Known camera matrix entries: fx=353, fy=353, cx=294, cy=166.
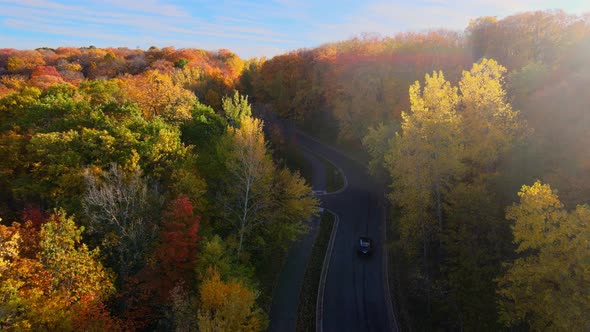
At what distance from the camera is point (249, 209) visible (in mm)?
29469

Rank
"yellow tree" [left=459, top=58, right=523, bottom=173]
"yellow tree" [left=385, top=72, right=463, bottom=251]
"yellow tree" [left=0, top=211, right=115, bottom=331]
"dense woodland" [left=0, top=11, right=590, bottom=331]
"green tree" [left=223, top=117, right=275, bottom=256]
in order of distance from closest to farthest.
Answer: "yellow tree" [left=0, top=211, right=115, bottom=331] < "dense woodland" [left=0, top=11, right=590, bottom=331] < "yellow tree" [left=385, top=72, right=463, bottom=251] < "yellow tree" [left=459, top=58, right=523, bottom=173] < "green tree" [left=223, top=117, right=275, bottom=256]

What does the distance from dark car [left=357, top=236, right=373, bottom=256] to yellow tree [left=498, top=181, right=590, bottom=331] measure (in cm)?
1645

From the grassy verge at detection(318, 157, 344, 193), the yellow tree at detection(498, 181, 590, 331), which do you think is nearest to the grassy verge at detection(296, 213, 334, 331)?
the grassy verge at detection(318, 157, 344, 193)

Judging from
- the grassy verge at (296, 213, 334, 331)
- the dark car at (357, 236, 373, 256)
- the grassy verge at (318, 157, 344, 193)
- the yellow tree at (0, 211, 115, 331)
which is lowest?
the grassy verge at (296, 213, 334, 331)

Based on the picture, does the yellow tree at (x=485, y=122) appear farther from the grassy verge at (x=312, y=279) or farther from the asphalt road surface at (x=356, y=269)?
the grassy verge at (x=312, y=279)

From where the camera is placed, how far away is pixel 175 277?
73.4 ft

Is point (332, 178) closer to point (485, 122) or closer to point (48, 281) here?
point (485, 122)

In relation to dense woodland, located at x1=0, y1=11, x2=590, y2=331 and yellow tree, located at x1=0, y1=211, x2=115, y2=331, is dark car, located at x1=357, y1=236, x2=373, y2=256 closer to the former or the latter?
dense woodland, located at x1=0, y1=11, x2=590, y2=331

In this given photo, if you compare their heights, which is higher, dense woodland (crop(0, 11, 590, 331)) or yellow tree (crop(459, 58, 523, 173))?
yellow tree (crop(459, 58, 523, 173))

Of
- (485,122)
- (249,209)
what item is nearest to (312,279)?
(249,209)

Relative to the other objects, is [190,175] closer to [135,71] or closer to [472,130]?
[472,130]

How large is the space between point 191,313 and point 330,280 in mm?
14790

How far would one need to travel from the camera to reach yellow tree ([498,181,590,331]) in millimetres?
15258

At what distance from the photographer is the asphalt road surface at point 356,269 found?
2688 centimetres
